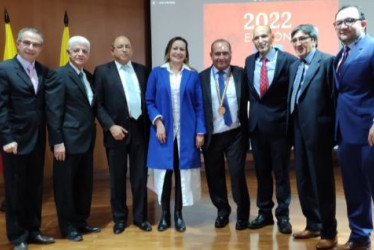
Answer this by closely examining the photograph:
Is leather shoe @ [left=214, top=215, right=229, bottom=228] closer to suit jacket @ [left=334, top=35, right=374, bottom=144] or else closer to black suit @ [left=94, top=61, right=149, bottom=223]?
black suit @ [left=94, top=61, right=149, bottom=223]

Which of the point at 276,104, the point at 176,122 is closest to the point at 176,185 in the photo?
the point at 176,122

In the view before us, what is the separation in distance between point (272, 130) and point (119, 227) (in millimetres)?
1387

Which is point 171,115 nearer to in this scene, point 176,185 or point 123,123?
point 123,123

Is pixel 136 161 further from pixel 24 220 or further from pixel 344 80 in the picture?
pixel 344 80

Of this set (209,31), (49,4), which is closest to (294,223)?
(209,31)

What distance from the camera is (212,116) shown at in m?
3.52

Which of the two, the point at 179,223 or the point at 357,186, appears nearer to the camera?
the point at 357,186

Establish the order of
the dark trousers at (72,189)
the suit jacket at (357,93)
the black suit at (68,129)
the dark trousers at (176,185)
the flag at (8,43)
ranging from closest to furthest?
the suit jacket at (357,93) → the black suit at (68,129) → the dark trousers at (72,189) → the dark trousers at (176,185) → the flag at (8,43)

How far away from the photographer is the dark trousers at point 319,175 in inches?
120

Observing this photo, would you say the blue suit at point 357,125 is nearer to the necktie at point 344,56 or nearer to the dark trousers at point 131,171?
the necktie at point 344,56

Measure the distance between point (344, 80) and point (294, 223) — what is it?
1394 mm

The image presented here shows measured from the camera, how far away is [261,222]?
11.8ft

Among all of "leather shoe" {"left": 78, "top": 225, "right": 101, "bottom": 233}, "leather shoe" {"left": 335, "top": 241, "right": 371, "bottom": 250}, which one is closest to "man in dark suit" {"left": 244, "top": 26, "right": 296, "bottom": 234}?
"leather shoe" {"left": 335, "top": 241, "right": 371, "bottom": 250}

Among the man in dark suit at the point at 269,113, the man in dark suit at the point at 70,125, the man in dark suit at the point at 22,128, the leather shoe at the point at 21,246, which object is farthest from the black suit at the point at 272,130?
the leather shoe at the point at 21,246
